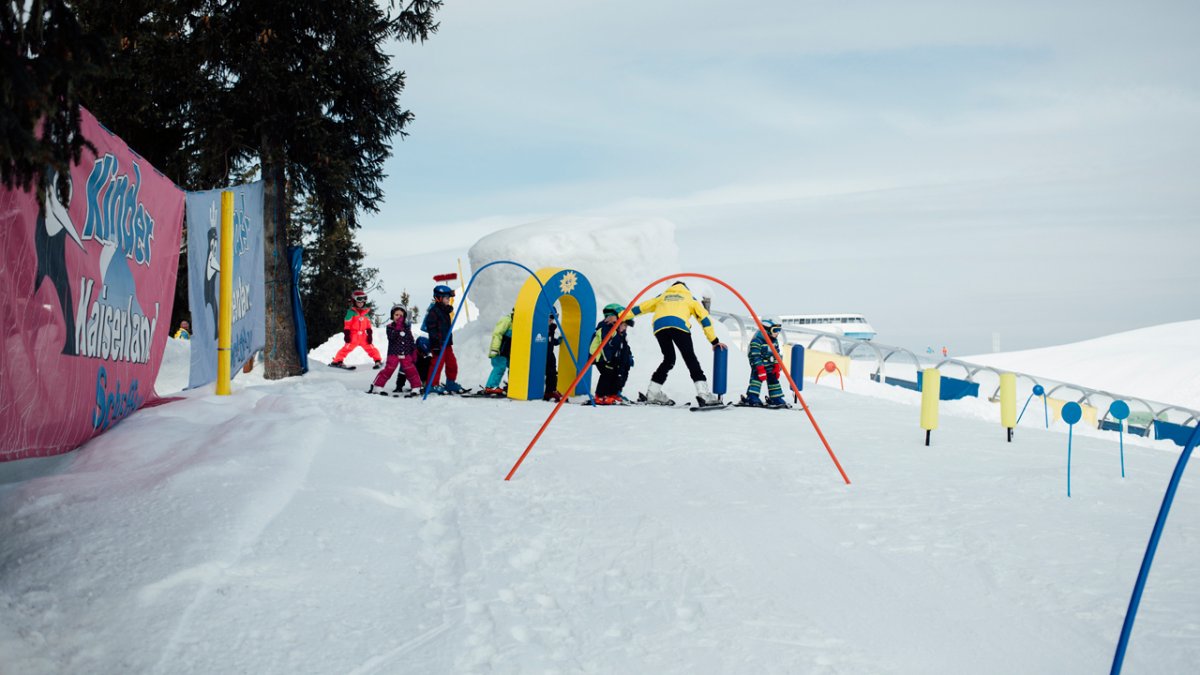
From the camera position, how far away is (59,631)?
443 centimetres

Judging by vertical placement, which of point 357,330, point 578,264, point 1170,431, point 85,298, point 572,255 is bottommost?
point 1170,431

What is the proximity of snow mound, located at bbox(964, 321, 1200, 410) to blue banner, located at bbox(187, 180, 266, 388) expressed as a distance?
35009mm

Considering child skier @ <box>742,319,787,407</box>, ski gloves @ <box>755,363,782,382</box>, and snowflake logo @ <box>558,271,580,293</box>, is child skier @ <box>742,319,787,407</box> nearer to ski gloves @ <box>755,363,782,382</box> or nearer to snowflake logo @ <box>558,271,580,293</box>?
ski gloves @ <box>755,363,782,382</box>

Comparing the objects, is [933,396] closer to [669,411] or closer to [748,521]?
[669,411]

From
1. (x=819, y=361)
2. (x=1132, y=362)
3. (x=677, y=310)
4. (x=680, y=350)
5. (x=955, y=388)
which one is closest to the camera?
(x=680, y=350)

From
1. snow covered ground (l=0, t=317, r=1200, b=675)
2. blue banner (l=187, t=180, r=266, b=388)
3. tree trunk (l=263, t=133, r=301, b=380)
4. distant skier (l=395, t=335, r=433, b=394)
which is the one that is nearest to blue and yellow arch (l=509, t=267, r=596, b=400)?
distant skier (l=395, t=335, r=433, b=394)

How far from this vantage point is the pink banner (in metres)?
5.87

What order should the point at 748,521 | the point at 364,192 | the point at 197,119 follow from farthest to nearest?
the point at 364,192 → the point at 197,119 → the point at 748,521

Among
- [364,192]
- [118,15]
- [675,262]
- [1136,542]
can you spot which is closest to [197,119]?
[118,15]

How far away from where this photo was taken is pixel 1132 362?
44.0m

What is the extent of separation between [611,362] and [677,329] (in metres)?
1.09

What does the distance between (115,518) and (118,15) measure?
1408cm

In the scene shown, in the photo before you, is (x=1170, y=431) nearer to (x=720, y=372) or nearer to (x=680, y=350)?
(x=720, y=372)

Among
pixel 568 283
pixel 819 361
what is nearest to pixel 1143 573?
pixel 568 283
